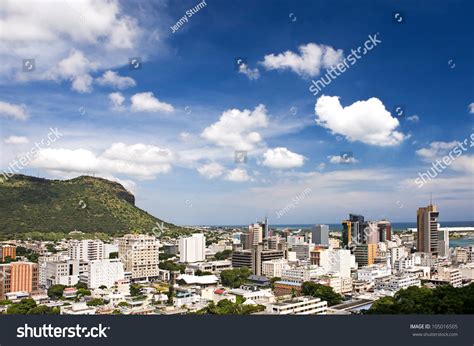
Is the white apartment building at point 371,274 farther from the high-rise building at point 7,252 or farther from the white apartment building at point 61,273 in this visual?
the high-rise building at point 7,252

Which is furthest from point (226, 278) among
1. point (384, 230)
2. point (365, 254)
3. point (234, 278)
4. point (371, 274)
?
point (384, 230)

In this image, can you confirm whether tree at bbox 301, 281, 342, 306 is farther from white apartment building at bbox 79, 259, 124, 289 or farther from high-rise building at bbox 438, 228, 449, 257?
high-rise building at bbox 438, 228, 449, 257

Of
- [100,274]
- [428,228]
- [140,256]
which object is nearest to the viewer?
[100,274]

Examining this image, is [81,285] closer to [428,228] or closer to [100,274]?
[100,274]

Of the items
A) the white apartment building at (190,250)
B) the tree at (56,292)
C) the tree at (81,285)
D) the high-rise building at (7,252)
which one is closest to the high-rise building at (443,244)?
the white apartment building at (190,250)

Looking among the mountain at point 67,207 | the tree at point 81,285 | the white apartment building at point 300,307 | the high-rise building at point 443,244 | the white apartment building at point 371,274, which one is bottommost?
the tree at point 81,285

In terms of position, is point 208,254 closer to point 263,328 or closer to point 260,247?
point 260,247
